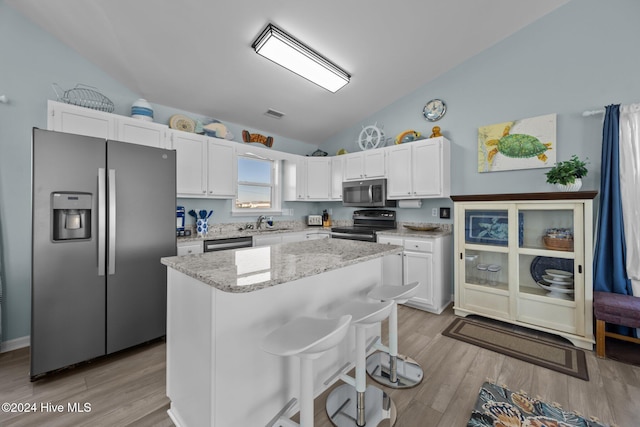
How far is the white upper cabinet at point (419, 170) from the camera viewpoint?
3391mm

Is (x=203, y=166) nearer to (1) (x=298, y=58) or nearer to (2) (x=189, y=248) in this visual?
(2) (x=189, y=248)

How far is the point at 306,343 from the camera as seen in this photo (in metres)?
1.13

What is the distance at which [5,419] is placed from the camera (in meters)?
1.57

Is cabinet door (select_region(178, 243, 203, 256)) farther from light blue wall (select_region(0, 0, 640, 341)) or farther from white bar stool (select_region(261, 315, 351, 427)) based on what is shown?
white bar stool (select_region(261, 315, 351, 427))

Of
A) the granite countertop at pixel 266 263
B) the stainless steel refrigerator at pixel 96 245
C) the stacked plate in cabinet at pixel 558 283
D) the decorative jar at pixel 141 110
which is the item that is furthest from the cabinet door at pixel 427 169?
the decorative jar at pixel 141 110

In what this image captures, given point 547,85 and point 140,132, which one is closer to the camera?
point 140,132

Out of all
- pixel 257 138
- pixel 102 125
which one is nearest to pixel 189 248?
pixel 102 125

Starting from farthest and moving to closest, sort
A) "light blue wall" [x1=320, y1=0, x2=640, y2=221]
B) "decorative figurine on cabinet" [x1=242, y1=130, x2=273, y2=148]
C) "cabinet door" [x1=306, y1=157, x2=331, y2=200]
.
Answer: "cabinet door" [x1=306, y1=157, x2=331, y2=200] < "decorative figurine on cabinet" [x1=242, y1=130, x2=273, y2=148] < "light blue wall" [x1=320, y1=0, x2=640, y2=221]

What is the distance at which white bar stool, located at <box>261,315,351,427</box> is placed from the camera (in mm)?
1106

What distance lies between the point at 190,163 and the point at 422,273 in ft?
10.4

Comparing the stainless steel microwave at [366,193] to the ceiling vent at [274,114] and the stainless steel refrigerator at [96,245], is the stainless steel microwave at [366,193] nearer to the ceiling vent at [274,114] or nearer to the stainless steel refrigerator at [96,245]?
the ceiling vent at [274,114]

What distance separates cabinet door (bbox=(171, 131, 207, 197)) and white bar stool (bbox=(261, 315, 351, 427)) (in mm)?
2491

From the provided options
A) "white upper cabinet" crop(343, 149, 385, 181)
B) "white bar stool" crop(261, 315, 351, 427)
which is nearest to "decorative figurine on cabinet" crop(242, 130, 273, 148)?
"white upper cabinet" crop(343, 149, 385, 181)

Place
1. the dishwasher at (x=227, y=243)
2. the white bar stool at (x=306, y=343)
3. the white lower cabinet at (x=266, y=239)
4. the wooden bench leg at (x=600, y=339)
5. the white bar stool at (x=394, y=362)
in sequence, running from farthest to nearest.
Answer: the white lower cabinet at (x=266, y=239) < the dishwasher at (x=227, y=243) < the wooden bench leg at (x=600, y=339) < the white bar stool at (x=394, y=362) < the white bar stool at (x=306, y=343)
